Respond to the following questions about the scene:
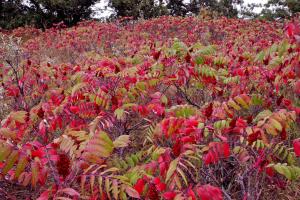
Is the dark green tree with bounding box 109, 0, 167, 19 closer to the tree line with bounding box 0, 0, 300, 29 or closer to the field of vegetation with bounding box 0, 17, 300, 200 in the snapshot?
the tree line with bounding box 0, 0, 300, 29

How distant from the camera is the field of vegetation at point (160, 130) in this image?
264cm

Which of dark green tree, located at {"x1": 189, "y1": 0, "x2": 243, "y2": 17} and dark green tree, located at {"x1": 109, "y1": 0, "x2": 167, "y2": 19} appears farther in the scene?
dark green tree, located at {"x1": 189, "y1": 0, "x2": 243, "y2": 17}

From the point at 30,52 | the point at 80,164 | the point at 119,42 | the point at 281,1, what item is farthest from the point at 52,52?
the point at 281,1

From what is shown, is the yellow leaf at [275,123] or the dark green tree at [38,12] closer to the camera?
the yellow leaf at [275,123]

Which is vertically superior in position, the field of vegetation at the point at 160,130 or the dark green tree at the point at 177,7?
the dark green tree at the point at 177,7

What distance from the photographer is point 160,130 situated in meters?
3.18

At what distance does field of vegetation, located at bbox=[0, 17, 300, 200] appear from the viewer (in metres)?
2.64

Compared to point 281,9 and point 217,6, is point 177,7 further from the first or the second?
point 281,9

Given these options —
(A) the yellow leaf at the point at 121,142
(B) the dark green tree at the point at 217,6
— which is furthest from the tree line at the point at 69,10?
(A) the yellow leaf at the point at 121,142

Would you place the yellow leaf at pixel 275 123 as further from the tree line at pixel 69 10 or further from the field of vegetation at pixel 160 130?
the tree line at pixel 69 10

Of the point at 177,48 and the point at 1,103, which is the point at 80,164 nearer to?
the point at 177,48

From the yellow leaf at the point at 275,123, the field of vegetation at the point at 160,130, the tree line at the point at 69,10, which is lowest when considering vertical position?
the field of vegetation at the point at 160,130

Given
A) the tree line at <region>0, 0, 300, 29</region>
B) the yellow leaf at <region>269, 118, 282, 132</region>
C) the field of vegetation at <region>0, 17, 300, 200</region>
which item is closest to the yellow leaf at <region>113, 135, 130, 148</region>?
the field of vegetation at <region>0, 17, 300, 200</region>

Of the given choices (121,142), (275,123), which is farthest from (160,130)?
(275,123)
